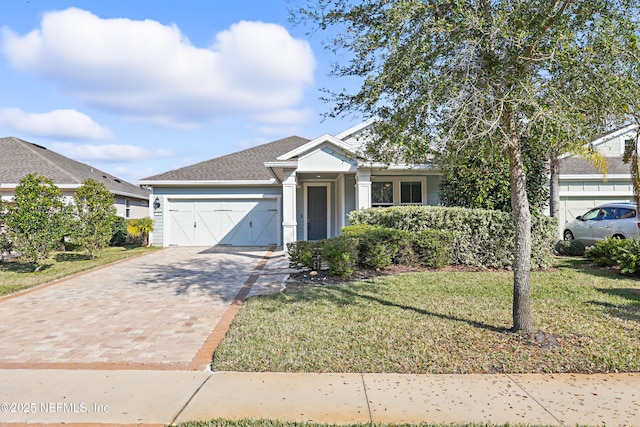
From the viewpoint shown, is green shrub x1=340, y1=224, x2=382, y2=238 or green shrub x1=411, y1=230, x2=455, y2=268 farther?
green shrub x1=411, y1=230, x2=455, y2=268

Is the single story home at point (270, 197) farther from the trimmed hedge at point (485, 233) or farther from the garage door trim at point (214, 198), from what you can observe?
the trimmed hedge at point (485, 233)

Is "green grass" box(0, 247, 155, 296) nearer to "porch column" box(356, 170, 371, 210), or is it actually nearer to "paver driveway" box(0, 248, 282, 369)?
"paver driveway" box(0, 248, 282, 369)

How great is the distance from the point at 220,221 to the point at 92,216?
5.89 meters

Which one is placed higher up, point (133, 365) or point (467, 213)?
point (467, 213)

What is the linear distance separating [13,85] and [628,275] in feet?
58.2

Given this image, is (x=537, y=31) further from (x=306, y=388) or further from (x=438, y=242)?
(x=438, y=242)

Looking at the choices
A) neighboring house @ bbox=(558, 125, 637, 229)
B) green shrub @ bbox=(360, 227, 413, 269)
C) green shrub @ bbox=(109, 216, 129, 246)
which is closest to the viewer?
green shrub @ bbox=(360, 227, 413, 269)

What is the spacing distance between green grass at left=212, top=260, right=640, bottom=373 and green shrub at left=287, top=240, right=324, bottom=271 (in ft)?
3.98

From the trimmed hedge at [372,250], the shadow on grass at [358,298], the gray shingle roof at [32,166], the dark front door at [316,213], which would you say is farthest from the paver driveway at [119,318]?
the gray shingle roof at [32,166]

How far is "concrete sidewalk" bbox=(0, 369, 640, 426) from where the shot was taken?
3.22m

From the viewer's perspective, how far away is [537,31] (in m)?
4.36

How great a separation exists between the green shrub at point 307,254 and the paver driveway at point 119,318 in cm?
73

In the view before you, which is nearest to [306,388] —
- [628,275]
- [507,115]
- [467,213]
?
[507,115]

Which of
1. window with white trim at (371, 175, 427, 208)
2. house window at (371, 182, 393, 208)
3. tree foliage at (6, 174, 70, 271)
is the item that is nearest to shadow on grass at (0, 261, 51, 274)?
tree foliage at (6, 174, 70, 271)
